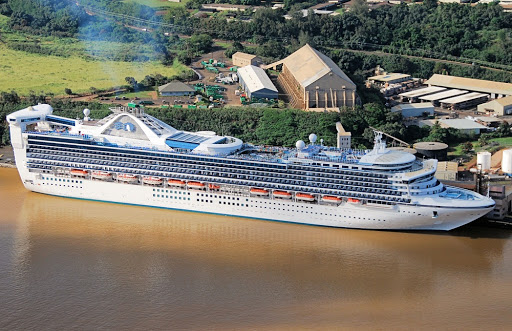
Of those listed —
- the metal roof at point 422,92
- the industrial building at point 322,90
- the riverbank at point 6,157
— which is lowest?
the riverbank at point 6,157

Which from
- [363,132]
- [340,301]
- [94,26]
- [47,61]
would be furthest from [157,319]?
[94,26]

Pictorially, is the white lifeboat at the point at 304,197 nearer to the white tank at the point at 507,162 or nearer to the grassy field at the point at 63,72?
the white tank at the point at 507,162

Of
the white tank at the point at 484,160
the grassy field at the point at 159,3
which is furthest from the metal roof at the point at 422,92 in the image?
the grassy field at the point at 159,3

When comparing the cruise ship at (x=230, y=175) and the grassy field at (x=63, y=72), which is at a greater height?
the grassy field at (x=63, y=72)

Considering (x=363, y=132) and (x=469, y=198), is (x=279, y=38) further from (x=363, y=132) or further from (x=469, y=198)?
(x=469, y=198)

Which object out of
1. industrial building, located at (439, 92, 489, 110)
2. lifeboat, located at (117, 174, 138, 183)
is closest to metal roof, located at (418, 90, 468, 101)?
industrial building, located at (439, 92, 489, 110)
